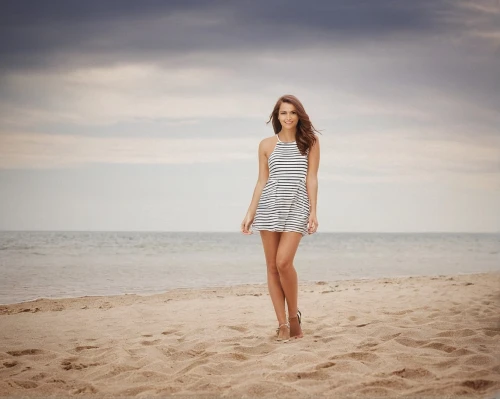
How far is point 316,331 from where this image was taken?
4.20 meters

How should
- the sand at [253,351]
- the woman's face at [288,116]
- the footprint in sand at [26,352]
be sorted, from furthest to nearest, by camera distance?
1. the woman's face at [288,116]
2. the footprint in sand at [26,352]
3. the sand at [253,351]

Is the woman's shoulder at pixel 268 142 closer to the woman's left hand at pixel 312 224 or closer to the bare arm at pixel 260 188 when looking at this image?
the bare arm at pixel 260 188

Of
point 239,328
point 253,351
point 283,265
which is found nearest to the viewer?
point 253,351

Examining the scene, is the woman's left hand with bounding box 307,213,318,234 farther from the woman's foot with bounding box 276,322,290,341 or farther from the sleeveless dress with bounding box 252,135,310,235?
the woman's foot with bounding box 276,322,290,341

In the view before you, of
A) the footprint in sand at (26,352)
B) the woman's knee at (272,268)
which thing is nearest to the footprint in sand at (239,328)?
the woman's knee at (272,268)

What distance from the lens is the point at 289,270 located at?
384 centimetres

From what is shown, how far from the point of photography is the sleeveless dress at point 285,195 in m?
3.83

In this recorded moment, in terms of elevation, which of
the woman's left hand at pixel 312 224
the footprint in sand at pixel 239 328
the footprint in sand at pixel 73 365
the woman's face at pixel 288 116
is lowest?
the footprint in sand at pixel 239 328

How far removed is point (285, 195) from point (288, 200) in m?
0.05

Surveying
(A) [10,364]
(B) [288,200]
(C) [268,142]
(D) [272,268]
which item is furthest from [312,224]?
(A) [10,364]

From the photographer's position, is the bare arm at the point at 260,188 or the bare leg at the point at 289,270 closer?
the bare leg at the point at 289,270

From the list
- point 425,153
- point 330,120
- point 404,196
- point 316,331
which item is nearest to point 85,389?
point 316,331

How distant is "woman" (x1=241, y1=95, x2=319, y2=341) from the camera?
383 centimetres

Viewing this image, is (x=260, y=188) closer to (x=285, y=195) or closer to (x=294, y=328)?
(x=285, y=195)
